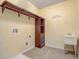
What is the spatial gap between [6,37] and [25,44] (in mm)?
1158

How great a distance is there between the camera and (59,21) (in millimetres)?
3967

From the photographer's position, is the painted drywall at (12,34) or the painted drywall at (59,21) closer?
the painted drywall at (12,34)

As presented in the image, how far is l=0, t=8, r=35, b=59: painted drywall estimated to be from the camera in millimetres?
2263

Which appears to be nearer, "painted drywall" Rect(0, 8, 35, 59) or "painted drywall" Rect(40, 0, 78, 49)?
"painted drywall" Rect(0, 8, 35, 59)

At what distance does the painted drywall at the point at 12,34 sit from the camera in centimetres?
226

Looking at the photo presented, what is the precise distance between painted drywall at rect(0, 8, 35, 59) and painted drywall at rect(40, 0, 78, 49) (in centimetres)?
126

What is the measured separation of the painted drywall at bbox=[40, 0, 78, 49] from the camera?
11.8ft

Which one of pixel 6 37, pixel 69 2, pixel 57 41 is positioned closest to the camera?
pixel 6 37

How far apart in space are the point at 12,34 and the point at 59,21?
246cm

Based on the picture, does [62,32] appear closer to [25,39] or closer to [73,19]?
[73,19]

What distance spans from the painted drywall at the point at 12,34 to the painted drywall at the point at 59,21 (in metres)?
1.26

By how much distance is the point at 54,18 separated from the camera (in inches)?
163

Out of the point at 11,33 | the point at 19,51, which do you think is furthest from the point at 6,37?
the point at 19,51

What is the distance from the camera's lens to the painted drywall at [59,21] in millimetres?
3590
